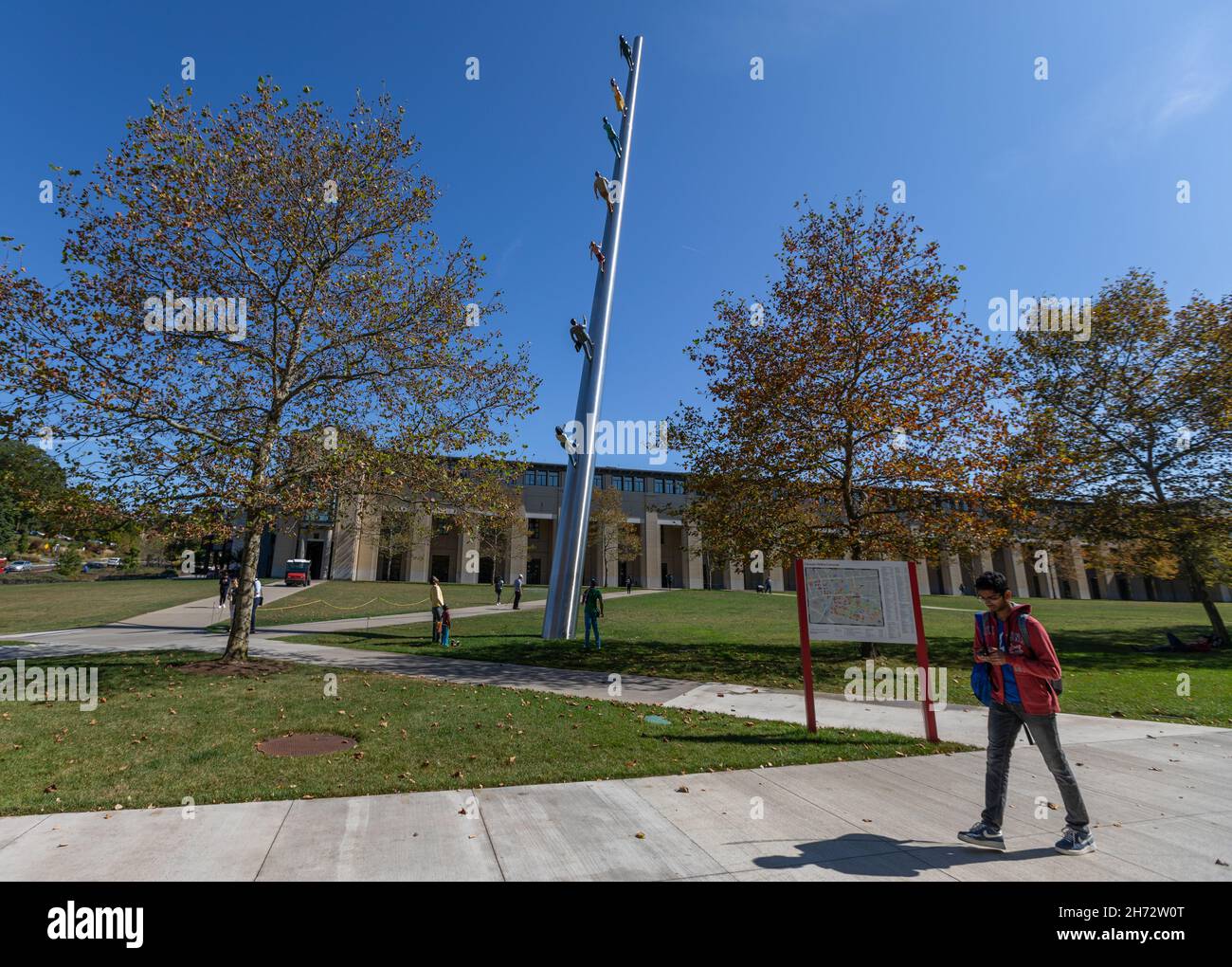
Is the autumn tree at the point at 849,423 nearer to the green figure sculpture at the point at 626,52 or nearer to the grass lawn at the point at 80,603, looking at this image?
the green figure sculpture at the point at 626,52

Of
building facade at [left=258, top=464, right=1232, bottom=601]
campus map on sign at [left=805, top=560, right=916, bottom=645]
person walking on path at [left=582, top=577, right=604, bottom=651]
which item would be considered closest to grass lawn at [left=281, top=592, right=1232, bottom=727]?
person walking on path at [left=582, top=577, right=604, bottom=651]

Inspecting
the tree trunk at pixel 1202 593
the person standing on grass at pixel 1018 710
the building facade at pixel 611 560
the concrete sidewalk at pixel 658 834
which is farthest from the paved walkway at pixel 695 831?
the building facade at pixel 611 560

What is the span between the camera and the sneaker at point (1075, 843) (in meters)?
4.43

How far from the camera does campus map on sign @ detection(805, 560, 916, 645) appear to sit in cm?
822

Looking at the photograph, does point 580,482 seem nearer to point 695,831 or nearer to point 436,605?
point 436,605

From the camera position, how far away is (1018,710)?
15.4ft

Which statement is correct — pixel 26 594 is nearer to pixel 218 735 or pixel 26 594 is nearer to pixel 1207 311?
pixel 218 735

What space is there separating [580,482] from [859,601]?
10.4 m

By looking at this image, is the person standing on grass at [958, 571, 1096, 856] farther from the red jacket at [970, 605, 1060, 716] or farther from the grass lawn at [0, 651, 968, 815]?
the grass lawn at [0, 651, 968, 815]

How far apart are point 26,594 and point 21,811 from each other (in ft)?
132

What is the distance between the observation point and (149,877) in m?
3.90

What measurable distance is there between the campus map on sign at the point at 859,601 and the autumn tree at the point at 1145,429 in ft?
44.2

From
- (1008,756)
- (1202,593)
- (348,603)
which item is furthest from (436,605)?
(1202,593)
